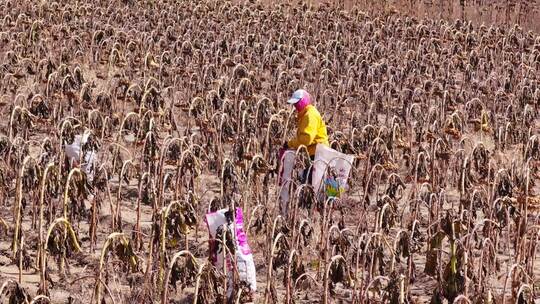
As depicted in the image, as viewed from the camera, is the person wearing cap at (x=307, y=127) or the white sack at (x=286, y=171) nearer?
the white sack at (x=286, y=171)

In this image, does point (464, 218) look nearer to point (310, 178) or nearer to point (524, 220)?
point (524, 220)

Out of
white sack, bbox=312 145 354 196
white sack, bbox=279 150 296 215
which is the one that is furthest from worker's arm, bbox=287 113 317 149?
white sack, bbox=312 145 354 196

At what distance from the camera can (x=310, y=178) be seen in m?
7.73

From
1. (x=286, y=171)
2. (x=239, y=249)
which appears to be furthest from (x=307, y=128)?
(x=239, y=249)

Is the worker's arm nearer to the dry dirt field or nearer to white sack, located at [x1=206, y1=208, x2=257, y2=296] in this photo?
the dry dirt field

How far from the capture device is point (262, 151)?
923 centimetres

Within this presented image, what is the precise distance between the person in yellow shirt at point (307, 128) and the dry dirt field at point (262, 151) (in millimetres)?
326

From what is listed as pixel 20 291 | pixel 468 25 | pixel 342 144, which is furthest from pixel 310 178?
pixel 468 25

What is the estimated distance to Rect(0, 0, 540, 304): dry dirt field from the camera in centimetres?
554

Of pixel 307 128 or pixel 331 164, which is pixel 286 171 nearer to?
pixel 307 128

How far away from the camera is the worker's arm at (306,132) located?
25.5ft

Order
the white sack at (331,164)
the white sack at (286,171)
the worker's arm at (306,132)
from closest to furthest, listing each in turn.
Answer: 1. the white sack at (331,164)
2. the white sack at (286,171)
3. the worker's arm at (306,132)

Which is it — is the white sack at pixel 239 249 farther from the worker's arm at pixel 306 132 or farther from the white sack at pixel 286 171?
the worker's arm at pixel 306 132

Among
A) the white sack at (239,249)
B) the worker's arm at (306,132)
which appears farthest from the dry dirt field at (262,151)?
the worker's arm at (306,132)
